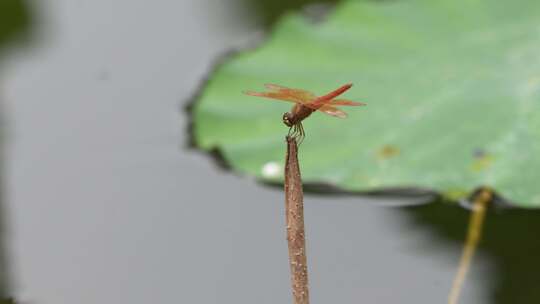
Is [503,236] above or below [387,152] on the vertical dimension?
below

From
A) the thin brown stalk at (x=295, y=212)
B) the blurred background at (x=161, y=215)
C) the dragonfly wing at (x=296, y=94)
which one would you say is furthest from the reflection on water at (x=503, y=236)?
the dragonfly wing at (x=296, y=94)

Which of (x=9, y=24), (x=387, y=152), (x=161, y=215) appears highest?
(x=9, y=24)

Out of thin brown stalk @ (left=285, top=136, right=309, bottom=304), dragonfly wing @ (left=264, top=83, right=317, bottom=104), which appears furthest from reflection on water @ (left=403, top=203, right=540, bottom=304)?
dragonfly wing @ (left=264, top=83, right=317, bottom=104)

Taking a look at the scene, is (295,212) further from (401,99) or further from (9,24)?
Answer: (9,24)

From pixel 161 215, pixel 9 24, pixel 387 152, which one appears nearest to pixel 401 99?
pixel 387 152

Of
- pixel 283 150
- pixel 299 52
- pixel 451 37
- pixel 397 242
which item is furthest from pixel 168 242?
pixel 451 37

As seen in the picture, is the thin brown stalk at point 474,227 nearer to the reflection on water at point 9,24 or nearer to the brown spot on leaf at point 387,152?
the brown spot on leaf at point 387,152
